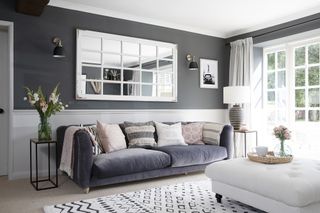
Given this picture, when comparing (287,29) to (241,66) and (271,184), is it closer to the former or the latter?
(241,66)

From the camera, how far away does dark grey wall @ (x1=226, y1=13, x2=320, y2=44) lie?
4.30 meters

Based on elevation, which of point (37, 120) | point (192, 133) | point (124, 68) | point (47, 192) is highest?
point (124, 68)

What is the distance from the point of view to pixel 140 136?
4047 millimetres

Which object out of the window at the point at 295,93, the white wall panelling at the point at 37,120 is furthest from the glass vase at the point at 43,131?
the window at the point at 295,93

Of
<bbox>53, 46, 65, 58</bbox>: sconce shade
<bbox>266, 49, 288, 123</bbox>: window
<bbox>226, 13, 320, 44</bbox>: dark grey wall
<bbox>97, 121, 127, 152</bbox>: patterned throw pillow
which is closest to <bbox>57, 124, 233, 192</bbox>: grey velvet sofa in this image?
<bbox>97, 121, 127, 152</bbox>: patterned throw pillow

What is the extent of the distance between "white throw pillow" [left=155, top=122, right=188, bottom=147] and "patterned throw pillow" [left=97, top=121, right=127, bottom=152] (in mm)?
615

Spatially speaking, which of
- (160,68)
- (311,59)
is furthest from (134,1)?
(311,59)

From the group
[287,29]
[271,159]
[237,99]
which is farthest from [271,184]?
[287,29]

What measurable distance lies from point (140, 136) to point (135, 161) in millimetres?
617

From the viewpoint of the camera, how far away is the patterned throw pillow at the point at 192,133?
4.59 metres

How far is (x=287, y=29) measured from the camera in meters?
4.65

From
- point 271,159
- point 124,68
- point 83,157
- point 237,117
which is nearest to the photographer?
point 271,159

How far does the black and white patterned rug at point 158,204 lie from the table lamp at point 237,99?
1.92 m

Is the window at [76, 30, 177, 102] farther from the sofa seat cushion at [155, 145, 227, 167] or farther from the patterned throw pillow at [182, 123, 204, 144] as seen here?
the sofa seat cushion at [155, 145, 227, 167]
